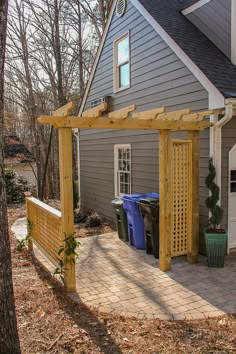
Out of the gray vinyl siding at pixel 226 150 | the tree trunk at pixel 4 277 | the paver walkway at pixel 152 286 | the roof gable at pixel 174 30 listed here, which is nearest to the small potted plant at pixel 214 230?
the paver walkway at pixel 152 286

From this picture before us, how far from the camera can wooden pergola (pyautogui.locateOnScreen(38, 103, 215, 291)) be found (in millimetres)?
4098

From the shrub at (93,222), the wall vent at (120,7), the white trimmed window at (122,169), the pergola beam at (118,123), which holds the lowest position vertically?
the shrub at (93,222)

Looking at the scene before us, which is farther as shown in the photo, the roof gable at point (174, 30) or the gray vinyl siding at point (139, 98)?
the gray vinyl siding at point (139, 98)

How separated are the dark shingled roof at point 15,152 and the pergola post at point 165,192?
13613mm

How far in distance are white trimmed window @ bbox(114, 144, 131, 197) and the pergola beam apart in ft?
10.2

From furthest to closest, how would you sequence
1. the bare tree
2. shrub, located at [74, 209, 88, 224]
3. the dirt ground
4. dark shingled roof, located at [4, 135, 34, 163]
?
dark shingled roof, located at [4, 135, 34, 163]
the bare tree
shrub, located at [74, 209, 88, 224]
the dirt ground

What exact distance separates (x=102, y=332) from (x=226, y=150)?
12.4 ft

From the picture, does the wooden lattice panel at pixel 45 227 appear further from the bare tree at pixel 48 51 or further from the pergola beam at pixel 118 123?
the bare tree at pixel 48 51

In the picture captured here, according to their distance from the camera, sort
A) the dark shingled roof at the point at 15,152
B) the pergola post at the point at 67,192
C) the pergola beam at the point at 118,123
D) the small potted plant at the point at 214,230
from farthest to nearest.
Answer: the dark shingled roof at the point at 15,152
the small potted plant at the point at 214,230
the pergola post at the point at 67,192
the pergola beam at the point at 118,123

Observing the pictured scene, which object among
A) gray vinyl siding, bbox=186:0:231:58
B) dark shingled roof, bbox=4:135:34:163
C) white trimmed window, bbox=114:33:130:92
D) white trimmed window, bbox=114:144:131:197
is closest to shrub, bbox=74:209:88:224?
white trimmed window, bbox=114:144:131:197

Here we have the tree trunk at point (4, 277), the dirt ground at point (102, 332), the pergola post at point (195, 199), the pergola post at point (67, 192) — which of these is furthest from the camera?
the pergola post at point (195, 199)

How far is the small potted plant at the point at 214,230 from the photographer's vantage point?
505cm

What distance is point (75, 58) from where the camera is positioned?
49.6 feet

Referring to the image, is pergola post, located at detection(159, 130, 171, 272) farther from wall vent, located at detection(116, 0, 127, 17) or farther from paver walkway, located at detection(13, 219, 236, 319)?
wall vent, located at detection(116, 0, 127, 17)
